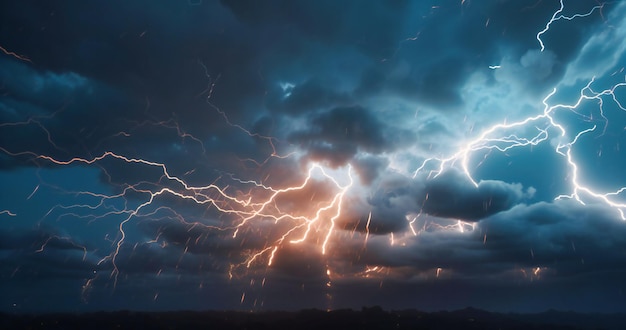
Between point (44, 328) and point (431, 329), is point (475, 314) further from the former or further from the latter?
point (44, 328)

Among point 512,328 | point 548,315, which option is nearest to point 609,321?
point 548,315

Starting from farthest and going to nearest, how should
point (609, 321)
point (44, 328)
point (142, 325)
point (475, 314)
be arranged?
point (609, 321)
point (475, 314)
point (142, 325)
point (44, 328)

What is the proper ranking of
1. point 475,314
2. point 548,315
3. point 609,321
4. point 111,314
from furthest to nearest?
point 548,315 < point 609,321 < point 475,314 < point 111,314

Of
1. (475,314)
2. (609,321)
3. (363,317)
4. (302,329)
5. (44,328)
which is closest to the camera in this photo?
(44,328)

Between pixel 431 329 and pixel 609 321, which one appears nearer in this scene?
pixel 431 329

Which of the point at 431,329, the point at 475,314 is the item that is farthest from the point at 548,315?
the point at 431,329

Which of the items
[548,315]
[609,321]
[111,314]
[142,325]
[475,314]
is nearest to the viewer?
Answer: [142,325]

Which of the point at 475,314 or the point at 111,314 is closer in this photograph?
the point at 111,314

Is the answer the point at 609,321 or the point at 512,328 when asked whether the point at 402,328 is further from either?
the point at 609,321
